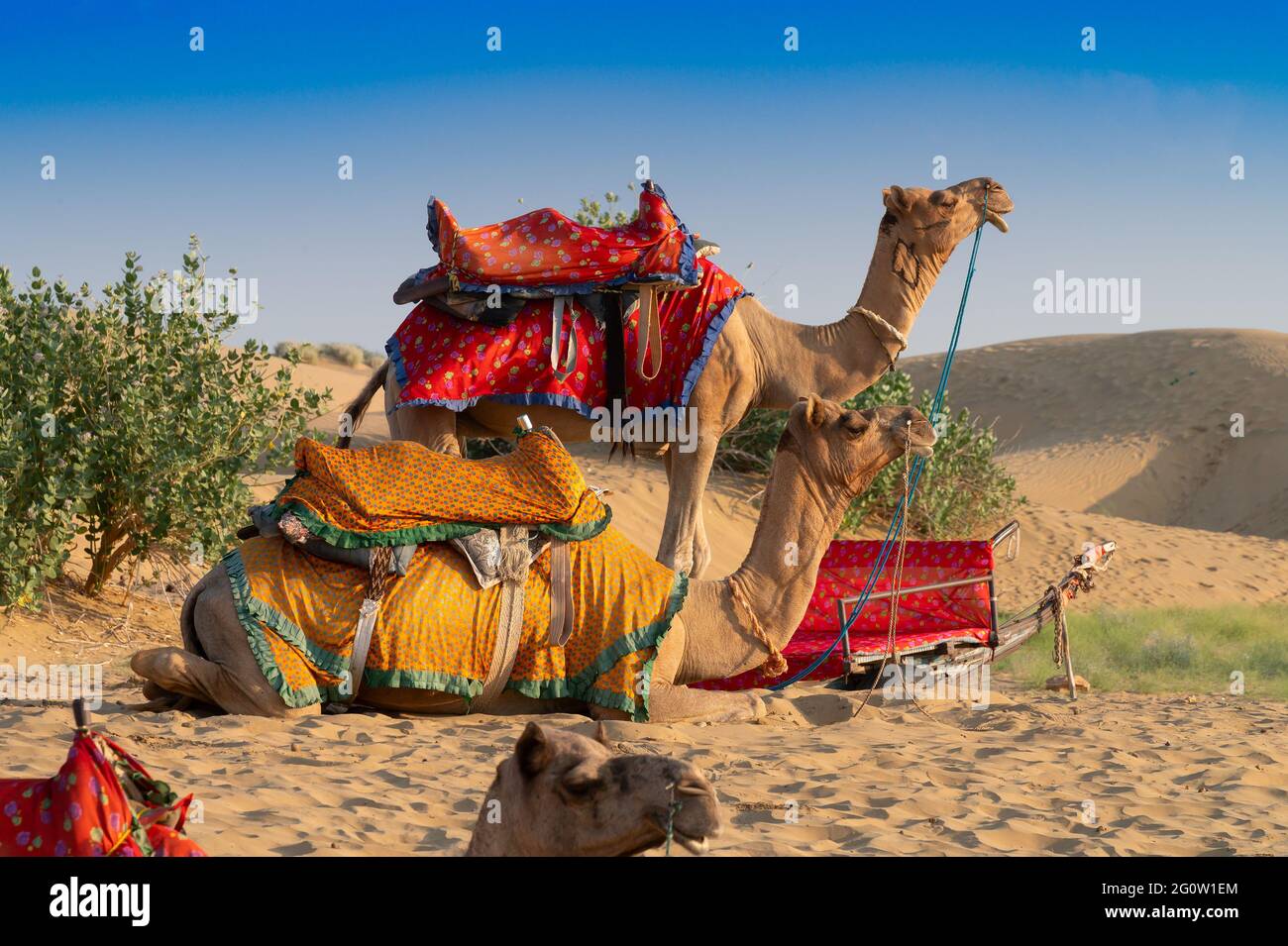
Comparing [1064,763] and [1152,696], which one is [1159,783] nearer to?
[1064,763]

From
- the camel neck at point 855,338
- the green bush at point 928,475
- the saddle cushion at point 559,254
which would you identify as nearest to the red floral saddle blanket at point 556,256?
the saddle cushion at point 559,254

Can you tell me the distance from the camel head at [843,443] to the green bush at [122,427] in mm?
5221

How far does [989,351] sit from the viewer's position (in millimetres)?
41125

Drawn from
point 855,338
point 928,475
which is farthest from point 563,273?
point 928,475

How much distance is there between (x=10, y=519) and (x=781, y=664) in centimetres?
542

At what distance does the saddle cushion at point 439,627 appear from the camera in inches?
238

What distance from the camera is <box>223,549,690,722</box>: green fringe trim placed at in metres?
6.01

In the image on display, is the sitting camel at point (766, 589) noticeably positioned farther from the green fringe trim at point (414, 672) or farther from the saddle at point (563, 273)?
the saddle at point (563, 273)

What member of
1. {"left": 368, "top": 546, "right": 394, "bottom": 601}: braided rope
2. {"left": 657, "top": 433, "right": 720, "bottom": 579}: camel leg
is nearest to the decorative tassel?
{"left": 657, "top": 433, "right": 720, "bottom": 579}: camel leg

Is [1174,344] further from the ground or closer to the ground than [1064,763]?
further from the ground

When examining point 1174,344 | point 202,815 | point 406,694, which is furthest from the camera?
point 1174,344

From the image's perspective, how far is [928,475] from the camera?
56.5 feet
